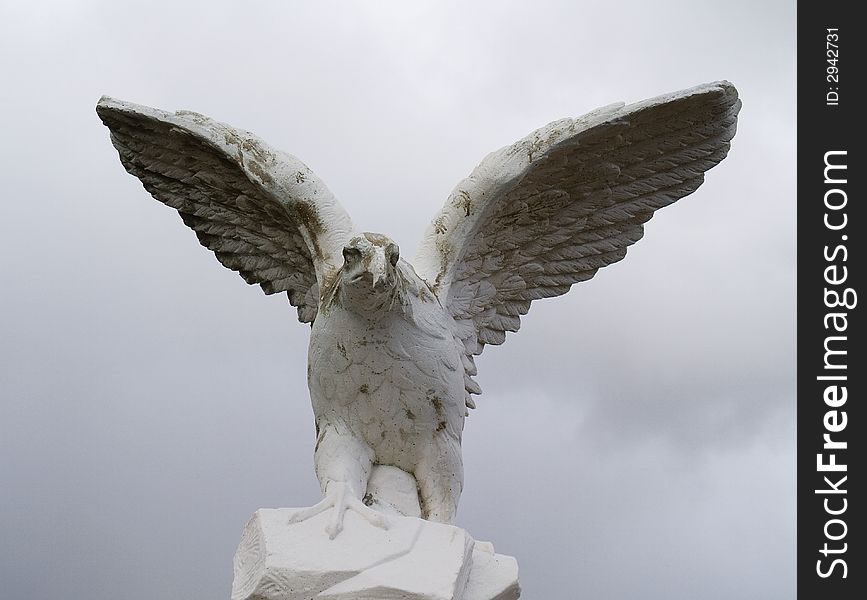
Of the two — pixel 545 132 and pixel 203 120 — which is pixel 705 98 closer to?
pixel 545 132

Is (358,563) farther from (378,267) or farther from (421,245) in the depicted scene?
(421,245)

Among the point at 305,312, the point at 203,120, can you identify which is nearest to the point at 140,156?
the point at 203,120

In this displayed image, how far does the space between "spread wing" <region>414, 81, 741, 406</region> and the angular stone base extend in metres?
1.39

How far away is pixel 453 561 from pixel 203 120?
2.60 meters

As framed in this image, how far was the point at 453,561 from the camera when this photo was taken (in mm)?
3639

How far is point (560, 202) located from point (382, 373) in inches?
54.5

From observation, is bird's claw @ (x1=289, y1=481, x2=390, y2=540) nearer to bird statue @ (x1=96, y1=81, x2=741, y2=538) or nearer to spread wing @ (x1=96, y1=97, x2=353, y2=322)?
A: bird statue @ (x1=96, y1=81, x2=741, y2=538)

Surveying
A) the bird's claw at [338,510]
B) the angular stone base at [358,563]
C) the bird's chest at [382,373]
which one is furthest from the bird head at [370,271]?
the angular stone base at [358,563]

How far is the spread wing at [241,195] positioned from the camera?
16.1 ft

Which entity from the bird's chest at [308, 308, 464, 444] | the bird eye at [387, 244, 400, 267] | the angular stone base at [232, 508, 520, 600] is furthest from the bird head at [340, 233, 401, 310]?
the angular stone base at [232, 508, 520, 600]

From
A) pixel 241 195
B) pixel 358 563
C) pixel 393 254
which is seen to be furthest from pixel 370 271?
pixel 241 195

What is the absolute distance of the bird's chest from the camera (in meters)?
4.42

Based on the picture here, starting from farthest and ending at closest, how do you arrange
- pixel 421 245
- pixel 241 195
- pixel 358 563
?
1. pixel 241 195
2. pixel 421 245
3. pixel 358 563

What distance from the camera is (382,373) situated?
14.7ft
